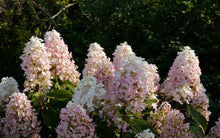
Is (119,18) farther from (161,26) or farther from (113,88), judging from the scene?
(113,88)

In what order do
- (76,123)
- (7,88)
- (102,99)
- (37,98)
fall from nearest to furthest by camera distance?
(76,123) → (102,99) → (37,98) → (7,88)

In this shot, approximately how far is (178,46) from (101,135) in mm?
2644

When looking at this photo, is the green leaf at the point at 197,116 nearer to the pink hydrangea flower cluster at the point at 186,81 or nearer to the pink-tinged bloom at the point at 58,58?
the pink hydrangea flower cluster at the point at 186,81

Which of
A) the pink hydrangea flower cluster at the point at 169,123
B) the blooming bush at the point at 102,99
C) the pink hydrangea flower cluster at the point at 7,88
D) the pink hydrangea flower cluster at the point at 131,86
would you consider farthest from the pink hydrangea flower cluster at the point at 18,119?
the pink hydrangea flower cluster at the point at 169,123

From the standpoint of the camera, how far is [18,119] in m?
2.01

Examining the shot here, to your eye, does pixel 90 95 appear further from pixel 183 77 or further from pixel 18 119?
pixel 183 77

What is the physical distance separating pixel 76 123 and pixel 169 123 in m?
0.64

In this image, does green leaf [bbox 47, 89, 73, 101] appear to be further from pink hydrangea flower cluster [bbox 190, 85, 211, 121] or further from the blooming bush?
pink hydrangea flower cluster [bbox 190, 85, 211, 121]

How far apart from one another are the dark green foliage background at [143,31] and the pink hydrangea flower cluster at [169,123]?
151cm

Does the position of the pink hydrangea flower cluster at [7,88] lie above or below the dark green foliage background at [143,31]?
below

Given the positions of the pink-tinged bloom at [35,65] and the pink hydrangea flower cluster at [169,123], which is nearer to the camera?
the pink hydrangea flower cluster at [169,123]

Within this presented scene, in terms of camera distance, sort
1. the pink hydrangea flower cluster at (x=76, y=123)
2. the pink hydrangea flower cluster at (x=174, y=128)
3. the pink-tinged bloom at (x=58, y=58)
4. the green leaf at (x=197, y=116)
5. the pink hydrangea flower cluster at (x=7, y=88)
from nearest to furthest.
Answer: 1. the pink hydrangea flower cluster at (x=76, y=123)
2. the pink hydrangea flower cluster at (x=174, y=128)
3. the green leaf at (x=197, y=116)
4. the pink hydrangea flower cluster at (x=7, y=88)
5. the pink-tinged bloom at (x=58, y=58)

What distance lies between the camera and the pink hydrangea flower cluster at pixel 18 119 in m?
1.99

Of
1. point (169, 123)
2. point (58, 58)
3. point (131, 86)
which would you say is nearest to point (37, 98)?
point (58, 58)
